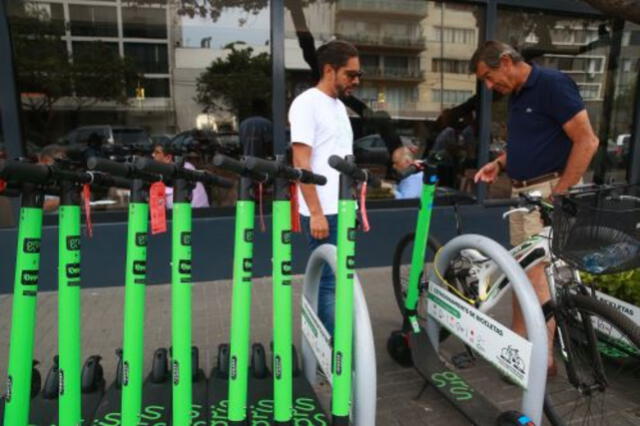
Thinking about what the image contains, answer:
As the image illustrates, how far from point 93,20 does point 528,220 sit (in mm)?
4021

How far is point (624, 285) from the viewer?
9.86 ft

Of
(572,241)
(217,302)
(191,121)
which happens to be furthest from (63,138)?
(572,241)

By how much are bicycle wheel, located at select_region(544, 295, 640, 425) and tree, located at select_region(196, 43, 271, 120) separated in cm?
342

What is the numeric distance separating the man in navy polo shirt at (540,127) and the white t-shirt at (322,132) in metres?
0.92

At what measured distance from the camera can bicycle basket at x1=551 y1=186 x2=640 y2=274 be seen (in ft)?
6.87

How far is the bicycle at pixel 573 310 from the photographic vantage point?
2.16 meters

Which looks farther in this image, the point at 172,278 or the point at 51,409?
the point at 51,409

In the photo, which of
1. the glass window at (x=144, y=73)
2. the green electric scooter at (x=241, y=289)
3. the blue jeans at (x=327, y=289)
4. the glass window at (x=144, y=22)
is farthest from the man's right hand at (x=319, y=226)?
the glass window at (x=144, y=22)

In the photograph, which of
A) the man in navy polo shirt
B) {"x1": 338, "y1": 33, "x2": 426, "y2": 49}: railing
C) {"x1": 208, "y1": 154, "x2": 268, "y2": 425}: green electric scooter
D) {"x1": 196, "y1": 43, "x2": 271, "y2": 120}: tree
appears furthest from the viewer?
{"x1": 338, "y1": 33, "x2": 426, "y2": 49}: railing

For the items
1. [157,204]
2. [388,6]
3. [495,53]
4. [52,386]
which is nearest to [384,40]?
[388,6]

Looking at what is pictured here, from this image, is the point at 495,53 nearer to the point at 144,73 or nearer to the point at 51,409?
the point at 51,409

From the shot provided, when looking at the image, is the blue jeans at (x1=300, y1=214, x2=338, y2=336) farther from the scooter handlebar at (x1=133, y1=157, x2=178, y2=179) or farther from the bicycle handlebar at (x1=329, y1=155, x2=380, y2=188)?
the scooter handlebar at (x1=133, y1=157, x2=178, y2=179)

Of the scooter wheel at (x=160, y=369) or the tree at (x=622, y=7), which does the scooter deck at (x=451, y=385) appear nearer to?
the scooter wheel at (x=160, y=369)

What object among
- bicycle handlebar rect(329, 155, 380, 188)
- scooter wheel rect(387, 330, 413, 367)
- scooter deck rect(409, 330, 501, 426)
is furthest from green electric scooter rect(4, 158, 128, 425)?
scooter wheel rect(387, 330, 413, 367)
